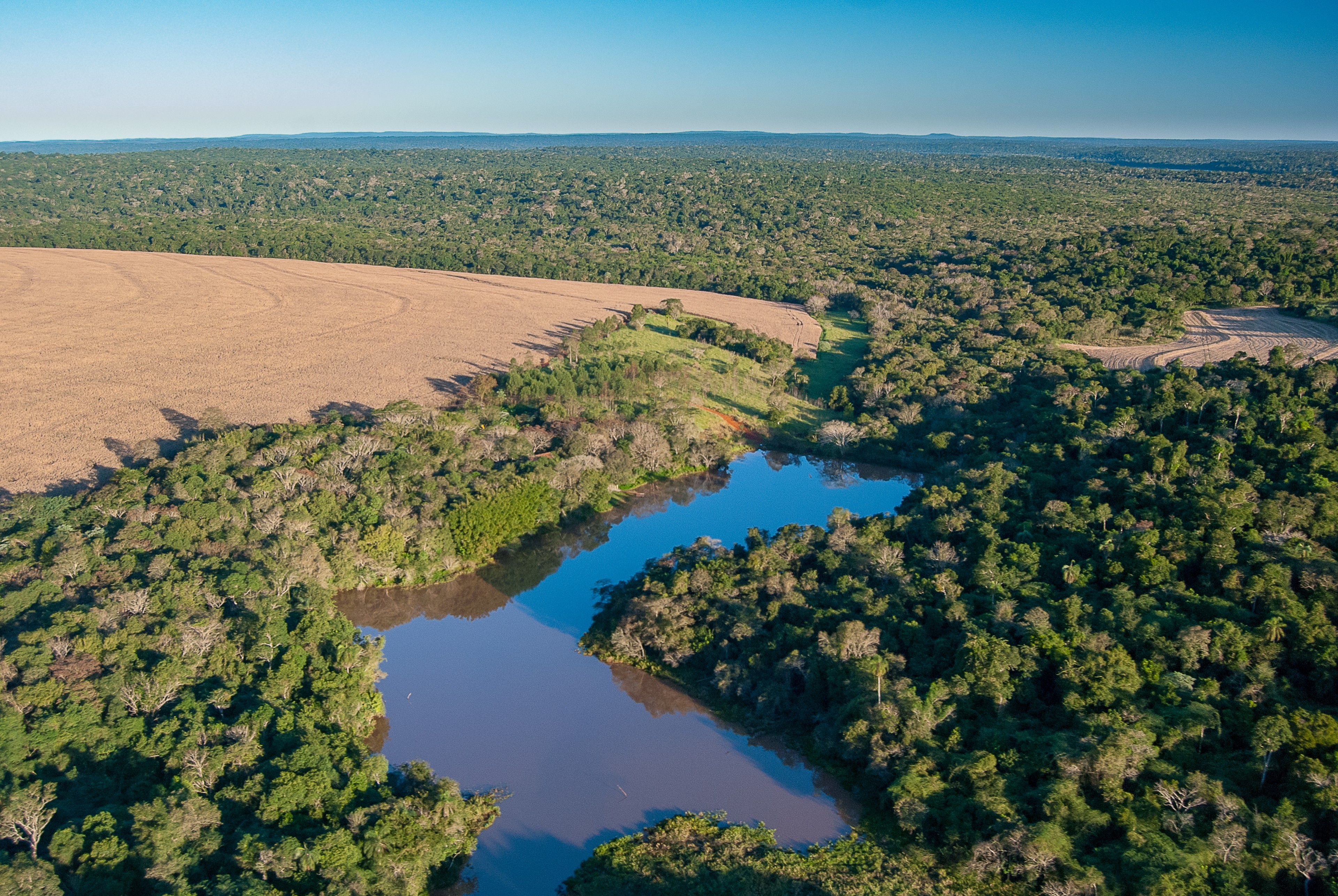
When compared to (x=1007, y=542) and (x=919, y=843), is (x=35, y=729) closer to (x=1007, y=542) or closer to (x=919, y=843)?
(x=919, y=843)

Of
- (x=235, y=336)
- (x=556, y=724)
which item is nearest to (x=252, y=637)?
(x=556, y=724)

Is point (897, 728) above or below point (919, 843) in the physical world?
above

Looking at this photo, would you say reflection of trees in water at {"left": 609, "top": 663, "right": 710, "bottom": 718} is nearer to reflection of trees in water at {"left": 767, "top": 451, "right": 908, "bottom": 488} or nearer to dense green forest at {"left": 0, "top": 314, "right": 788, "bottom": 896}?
dense green forest at {"left": 0, "top": 314, "right": 788, "bottom": 896}

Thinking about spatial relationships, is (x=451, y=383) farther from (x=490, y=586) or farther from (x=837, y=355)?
(x=837, y=355)

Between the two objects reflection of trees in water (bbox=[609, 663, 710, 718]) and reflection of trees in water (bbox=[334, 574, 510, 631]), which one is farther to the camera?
reflection of trees in water (bbox=[334, 574, 510, 631])

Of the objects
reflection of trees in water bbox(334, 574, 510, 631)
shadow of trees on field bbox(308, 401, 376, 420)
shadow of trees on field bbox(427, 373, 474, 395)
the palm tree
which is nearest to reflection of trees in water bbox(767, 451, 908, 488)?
reflection of trees in water bbox(334, 574, 510, 631)

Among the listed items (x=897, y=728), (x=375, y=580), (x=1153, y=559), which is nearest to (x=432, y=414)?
(x=375, y=580)

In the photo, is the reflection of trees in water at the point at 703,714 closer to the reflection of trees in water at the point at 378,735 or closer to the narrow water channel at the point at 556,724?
the narrow water channel at the point at 556,724
